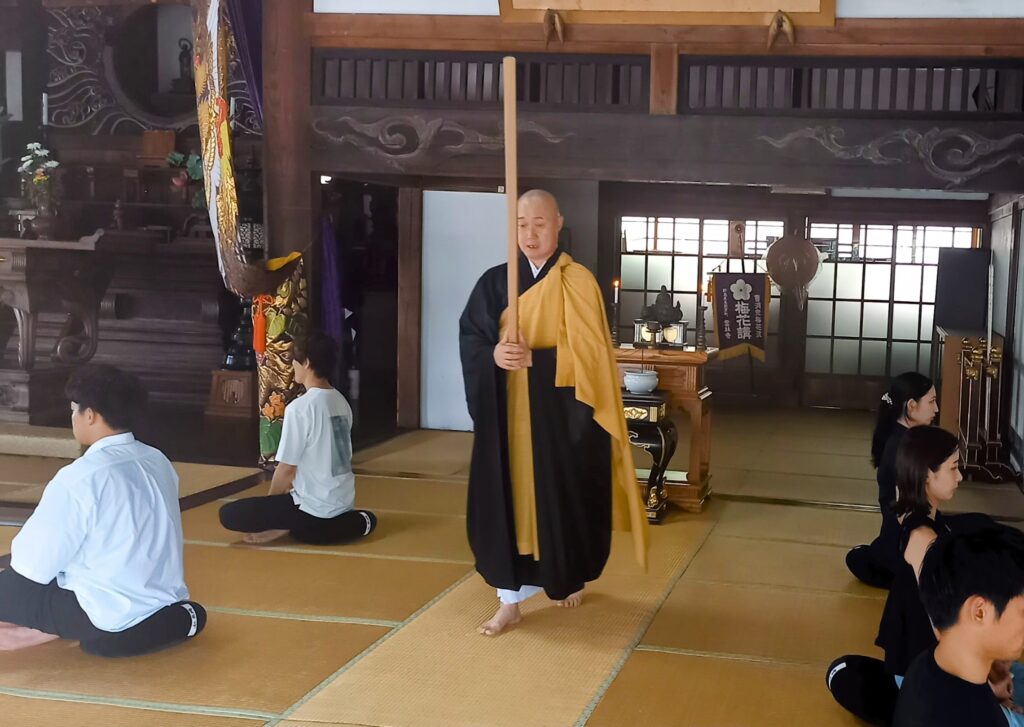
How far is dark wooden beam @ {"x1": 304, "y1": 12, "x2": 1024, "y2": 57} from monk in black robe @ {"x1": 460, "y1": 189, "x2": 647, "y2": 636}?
6.73 feet

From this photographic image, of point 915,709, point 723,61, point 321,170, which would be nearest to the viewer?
point 915,709

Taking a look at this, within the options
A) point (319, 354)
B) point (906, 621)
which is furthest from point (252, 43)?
point (906, 621)

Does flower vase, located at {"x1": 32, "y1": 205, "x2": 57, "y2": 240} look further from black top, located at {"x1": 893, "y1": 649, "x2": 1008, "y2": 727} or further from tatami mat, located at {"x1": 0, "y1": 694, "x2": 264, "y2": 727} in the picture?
black top, located at {"x1": 893, "y1": 649, "x2": 1008, "y2": 727}

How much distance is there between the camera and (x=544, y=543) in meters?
3.74

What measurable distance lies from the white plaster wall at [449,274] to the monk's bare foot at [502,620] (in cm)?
399

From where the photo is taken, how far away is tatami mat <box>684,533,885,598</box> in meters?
4.32

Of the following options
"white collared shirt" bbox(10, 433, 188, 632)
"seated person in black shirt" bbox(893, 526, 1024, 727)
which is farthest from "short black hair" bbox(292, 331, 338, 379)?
"seated person in black shirt" bbox(893, 526, 1024, 727)

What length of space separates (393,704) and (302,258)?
3439mm

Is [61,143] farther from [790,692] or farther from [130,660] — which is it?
[790,692]

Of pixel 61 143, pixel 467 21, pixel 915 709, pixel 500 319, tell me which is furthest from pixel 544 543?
pixel 61 143

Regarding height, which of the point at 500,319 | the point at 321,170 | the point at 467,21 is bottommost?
the point at 500,319

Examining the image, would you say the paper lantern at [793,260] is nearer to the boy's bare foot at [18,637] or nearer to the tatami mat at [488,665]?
the tatami mat at [488,665]

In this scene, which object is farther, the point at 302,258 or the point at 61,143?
the point at 61,143

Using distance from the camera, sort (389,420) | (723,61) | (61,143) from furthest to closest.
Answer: (61,143) → (389,420) → (723,61)
